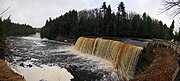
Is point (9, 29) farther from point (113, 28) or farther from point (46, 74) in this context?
point (113, 28)

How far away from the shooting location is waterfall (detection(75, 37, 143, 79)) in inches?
912

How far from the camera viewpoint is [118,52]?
91.3 feet

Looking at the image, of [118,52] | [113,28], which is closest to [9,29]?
[118,52]

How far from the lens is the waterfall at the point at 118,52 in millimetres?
23172

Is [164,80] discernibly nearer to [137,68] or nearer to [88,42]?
[137,68]

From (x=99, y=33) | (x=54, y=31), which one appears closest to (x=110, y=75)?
(x=99, y=33)

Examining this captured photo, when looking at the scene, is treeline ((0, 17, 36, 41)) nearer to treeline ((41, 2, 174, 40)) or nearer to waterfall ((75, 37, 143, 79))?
waterfall ((75, 37, 143, 79))

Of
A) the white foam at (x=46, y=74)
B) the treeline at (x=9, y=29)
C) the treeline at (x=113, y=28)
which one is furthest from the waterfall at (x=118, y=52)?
the treeline at (x=113, y=28)

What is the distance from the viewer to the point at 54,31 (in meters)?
87.1

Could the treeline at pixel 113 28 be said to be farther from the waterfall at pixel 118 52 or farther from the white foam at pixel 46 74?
the white foam at pixel 46 74

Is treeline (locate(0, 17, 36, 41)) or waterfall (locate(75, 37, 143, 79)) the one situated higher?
treeline (locate(0, 17, 36, 41))

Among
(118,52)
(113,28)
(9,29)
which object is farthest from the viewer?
(113,28)

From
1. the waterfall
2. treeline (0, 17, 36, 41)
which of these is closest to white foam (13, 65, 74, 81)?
treeline (0, 17, 36, 41)

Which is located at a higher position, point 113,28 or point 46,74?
point 113,28
